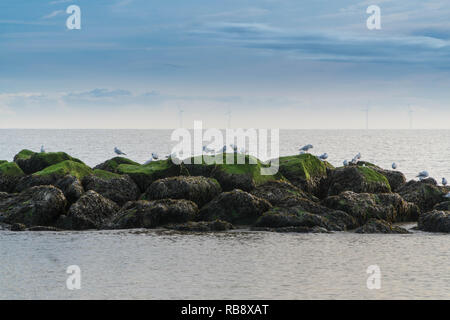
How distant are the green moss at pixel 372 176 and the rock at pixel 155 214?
27.3ft

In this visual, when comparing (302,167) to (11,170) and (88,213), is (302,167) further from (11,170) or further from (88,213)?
(11,170)

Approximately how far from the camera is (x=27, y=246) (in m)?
20.5

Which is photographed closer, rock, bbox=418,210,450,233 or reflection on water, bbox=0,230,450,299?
reflection on water, bbox=0,230,450,299

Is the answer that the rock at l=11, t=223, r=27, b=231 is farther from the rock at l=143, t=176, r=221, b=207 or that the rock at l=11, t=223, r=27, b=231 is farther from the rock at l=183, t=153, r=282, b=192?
the rock at l=183, t=153, r=282, b=192

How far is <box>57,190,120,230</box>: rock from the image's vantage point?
78.4 feet

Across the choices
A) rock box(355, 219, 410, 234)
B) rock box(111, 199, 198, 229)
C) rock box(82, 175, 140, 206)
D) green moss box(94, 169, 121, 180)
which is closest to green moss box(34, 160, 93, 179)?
rock box(82, 175, 140, 206)

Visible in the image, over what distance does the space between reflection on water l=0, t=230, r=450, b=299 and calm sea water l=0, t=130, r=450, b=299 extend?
27 millimetres

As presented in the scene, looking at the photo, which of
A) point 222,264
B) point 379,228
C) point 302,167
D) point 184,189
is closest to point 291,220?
point 379,228

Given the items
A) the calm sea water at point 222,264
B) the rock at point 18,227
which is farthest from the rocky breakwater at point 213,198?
the calm sea water at point 222,264

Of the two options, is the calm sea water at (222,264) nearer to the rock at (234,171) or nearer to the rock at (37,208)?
the rock at (37,208)

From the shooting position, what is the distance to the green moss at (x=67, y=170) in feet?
89.1

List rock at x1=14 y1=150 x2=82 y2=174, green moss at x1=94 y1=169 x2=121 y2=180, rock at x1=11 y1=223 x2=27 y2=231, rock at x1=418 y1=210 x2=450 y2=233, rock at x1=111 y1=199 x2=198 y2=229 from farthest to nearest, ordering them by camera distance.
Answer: rock at x1=14 y1=150 x2=82 y2=174
green moss at x1=94 y1=169 x2=121 y2=180
rock at x1=111 y1=199 x2=198 y2=229
rock at x1=418 y1=210 x2=450 y2=233
rock at x1=11 y1=223 x2=27 y2=231

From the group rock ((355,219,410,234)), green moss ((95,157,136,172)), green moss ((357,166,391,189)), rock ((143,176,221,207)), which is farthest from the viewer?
green moss ((95,157,136,172))
